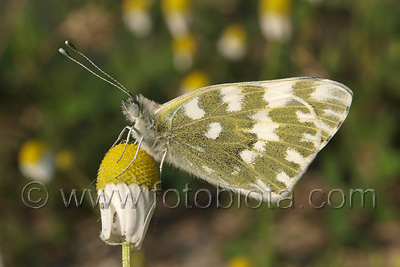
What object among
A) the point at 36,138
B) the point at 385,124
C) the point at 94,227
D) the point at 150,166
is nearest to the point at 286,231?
the point at 385,124

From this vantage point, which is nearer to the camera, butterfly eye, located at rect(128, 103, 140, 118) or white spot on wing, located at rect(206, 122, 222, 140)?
butterfly eye, located at rect(128, 103, 140, 118)

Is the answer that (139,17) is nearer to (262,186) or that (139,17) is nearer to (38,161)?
(38,161)

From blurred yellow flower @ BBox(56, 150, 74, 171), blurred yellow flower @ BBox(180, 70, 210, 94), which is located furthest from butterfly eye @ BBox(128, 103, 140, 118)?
blurred yellow flower @ BBox(180, 70, 210, 94)

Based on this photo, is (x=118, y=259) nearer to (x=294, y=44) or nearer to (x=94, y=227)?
(x=94, y=227)

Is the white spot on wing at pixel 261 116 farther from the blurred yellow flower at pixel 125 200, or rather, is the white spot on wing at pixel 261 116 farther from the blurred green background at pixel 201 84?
the blurred green background at pixel 201 84

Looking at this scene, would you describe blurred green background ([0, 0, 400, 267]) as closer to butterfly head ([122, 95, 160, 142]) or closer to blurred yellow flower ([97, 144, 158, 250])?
butterfly head ([122, 95, 160, 142])

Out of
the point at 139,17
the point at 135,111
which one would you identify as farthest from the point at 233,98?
the point at 139,17
